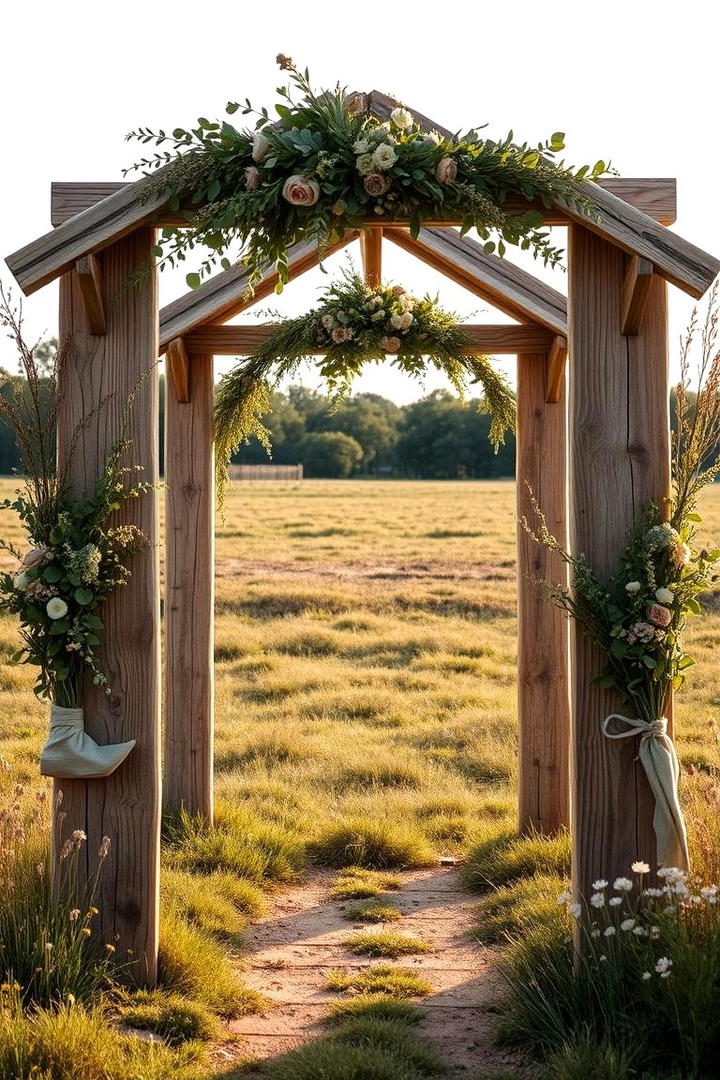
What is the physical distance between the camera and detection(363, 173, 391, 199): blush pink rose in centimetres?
430

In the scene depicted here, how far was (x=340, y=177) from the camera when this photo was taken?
4.39 meters

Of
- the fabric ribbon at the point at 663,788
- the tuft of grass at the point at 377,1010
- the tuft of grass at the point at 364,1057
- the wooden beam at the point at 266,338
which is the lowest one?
the tuft of grass at the point at 377,1010

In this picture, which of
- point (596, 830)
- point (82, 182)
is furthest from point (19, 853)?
point (82, 182)

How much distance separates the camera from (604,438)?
461 centimetres

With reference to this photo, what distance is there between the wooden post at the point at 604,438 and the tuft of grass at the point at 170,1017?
1.59m

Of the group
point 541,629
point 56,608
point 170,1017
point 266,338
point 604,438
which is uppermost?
point 266,338

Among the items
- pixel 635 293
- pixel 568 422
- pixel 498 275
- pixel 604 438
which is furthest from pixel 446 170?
pixel 498 275

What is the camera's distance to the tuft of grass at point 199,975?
15.6ft

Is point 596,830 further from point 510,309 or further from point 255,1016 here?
point 510,309

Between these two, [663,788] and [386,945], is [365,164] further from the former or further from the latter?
[386,945]

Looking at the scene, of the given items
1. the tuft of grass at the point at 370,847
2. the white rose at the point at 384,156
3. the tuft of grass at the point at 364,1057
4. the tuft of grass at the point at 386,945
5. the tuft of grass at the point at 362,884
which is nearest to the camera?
the tuft of grass at the point at 364,1057

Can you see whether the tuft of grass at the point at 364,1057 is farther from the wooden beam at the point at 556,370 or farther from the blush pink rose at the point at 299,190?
the wooden beam at the point at 556,370

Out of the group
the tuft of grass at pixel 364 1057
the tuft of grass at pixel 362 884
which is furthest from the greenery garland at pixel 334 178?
the tuft of grass at pixel 362 884

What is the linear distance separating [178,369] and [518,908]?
3.64 meters
